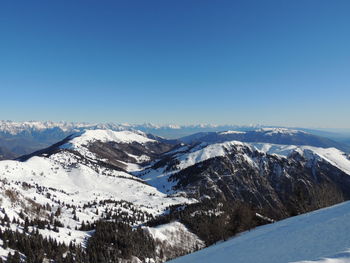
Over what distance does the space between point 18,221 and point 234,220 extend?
11254 cm

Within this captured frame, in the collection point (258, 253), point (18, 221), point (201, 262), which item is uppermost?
point (258, 253)

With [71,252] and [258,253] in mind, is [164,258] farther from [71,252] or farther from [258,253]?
[258,253]

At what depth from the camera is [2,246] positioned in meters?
99.4

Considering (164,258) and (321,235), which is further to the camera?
(164,258)

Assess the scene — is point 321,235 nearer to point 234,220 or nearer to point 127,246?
point 234,220

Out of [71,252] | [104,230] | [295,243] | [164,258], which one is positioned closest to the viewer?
[295,243]

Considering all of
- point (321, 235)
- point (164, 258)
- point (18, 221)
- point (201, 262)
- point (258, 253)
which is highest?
point (321, 235)

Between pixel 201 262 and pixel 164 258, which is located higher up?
pixel 201 262

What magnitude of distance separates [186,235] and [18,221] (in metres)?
93.2

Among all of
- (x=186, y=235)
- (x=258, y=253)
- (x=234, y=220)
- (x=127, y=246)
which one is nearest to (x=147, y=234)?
(x=127, y=246)

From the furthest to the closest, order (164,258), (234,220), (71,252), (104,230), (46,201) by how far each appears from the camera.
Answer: (46,201) < (104,230) < (164,258) < (71,252) < (234,220)

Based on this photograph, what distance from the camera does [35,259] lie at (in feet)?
326

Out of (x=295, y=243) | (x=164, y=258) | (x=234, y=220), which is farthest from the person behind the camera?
(x=164, y=258)

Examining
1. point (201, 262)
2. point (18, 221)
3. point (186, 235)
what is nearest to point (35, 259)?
point (18, 221)
